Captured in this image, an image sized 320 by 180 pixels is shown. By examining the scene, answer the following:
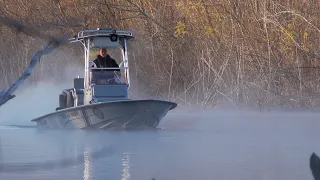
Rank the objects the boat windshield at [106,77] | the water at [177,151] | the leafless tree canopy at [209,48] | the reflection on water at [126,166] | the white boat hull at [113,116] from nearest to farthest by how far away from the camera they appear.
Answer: the reflection on water at [126,166] → the water at [177,151] → the white boat hull at [113,116] → the boat windshield at [106,77] → the leafless tree canopy at [209,48]

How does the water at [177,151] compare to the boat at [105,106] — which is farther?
the boat at [105,106]

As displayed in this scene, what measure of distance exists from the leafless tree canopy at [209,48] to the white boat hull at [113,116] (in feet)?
9.90

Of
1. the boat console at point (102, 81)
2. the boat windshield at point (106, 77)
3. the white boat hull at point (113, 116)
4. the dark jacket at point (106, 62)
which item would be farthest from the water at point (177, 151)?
the dark jacket at point (106, 62)

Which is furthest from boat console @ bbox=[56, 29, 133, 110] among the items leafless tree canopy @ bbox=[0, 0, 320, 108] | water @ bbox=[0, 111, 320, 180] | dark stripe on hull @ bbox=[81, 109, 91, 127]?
leafless tree canopy @ bbox=[0, 0, 320, 108]

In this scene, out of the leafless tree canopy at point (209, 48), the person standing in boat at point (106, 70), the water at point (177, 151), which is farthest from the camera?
the leafless tree canopy at point (209, 48)

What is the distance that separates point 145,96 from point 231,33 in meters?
3.02

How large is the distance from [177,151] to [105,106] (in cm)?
421

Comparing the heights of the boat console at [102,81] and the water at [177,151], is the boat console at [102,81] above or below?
above

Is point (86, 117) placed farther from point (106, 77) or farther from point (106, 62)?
point (106, 62)

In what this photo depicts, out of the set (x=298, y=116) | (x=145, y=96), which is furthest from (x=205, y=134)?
(x=145, y=96)

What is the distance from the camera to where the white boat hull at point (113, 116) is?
665 inches

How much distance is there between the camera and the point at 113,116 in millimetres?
17078

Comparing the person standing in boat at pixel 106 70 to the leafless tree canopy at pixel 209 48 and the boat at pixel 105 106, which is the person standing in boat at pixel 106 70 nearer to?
the boat at pixel 105 106

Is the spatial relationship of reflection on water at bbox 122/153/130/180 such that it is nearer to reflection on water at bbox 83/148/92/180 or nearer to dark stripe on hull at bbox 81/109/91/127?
reflection on water at bbox 83/148/92/180
